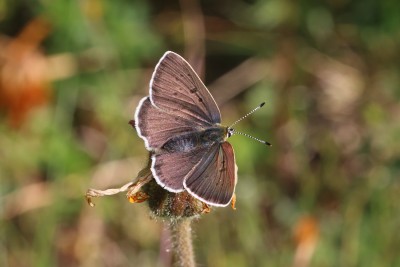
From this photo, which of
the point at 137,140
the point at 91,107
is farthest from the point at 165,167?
the point at 91,107

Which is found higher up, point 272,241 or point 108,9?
point 108,9

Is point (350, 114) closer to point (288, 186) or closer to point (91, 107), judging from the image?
point (288, 186)

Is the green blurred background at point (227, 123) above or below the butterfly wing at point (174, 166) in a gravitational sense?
below

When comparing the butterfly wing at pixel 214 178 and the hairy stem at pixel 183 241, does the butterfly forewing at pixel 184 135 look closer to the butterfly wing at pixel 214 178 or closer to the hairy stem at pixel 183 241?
the butterfly wing at pixel 214 178

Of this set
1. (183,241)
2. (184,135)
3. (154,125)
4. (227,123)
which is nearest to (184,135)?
(184,135)

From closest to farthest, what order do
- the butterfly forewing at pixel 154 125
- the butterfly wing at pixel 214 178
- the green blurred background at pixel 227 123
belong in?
1. the butterfly wing at pixel 214 178
2. the butterfly forewing at pixel 154 125
3. the green blurred background at pixel 227 123

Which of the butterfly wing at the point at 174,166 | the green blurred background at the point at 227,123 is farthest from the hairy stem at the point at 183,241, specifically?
the green blurred background at the point at 227,123

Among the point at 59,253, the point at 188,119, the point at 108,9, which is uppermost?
the point at 188,119

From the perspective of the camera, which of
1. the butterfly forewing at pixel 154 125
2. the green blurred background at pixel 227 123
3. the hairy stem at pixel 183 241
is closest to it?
the butterfly forewing at pixel 154 125
